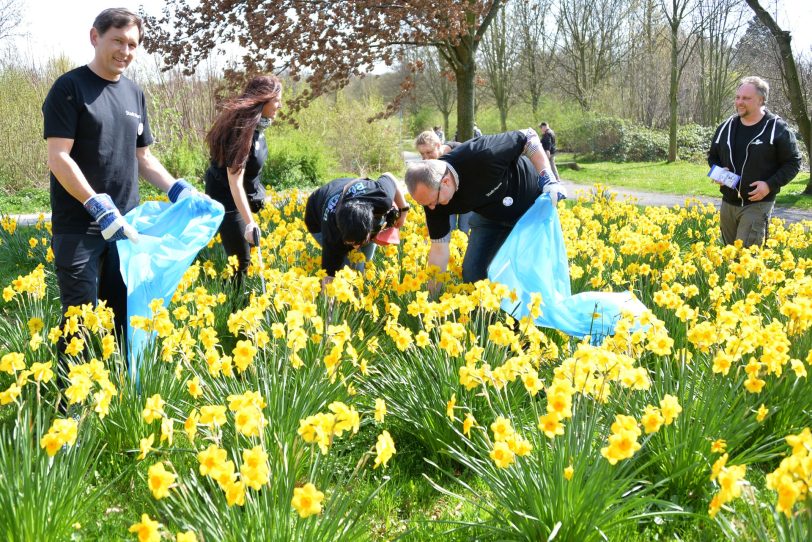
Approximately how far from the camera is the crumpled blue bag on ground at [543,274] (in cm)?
361

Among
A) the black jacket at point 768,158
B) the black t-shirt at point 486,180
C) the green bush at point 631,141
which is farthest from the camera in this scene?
the green bush at point 631,141

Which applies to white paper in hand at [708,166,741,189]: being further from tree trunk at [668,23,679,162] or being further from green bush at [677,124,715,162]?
green bush at [677,124,715,162]

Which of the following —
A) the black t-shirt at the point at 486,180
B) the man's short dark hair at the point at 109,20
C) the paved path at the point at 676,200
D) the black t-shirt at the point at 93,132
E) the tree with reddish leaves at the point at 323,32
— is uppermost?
the tree with reddish leaves at the point at 323,32

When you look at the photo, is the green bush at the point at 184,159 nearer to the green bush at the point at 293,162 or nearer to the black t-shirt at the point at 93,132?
the green bush at the point at 293,162

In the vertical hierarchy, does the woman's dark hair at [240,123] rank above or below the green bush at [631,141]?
above

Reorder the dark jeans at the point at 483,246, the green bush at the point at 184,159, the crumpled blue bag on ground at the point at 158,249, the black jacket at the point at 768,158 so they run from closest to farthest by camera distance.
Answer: the crumpled blue bag on ground at the point at 158,249 < the dark jeans at the point at 483,246 < the black jacket at the point at 768,158 < the green bush at the point at 184,159

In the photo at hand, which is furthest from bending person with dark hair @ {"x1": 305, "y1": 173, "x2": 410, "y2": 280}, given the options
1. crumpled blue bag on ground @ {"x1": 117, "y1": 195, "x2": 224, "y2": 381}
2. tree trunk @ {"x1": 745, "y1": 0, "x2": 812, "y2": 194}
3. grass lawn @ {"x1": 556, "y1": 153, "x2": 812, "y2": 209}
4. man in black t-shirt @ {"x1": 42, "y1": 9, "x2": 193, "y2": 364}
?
tree trunk @ {"x1": 745, "y1": 0, "x2": 812, "y2": 194}

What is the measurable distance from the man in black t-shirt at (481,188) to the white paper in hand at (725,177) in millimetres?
2151

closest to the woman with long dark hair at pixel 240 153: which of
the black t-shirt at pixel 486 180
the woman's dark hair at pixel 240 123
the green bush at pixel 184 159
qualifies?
the woman's dark hair at pixel 240 123

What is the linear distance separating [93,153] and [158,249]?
2.02ft

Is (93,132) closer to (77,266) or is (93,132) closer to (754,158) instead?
(77,266)

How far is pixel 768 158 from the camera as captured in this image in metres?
5.32

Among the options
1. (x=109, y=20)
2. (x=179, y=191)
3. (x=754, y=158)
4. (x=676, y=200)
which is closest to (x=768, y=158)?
(x=754, y=158)

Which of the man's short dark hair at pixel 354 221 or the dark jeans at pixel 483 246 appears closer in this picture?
the man's short dark hair at pixel 354 221
